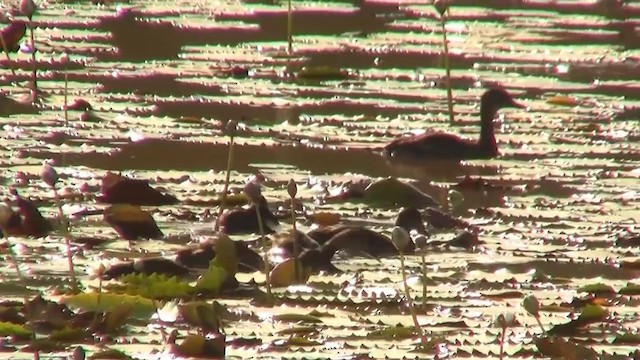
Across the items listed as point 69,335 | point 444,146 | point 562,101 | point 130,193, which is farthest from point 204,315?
point 562,101

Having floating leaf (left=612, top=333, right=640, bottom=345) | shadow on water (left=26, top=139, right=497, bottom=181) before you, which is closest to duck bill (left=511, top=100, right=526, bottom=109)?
shadow on water (left=26, top=139, right=497, bottom=181)

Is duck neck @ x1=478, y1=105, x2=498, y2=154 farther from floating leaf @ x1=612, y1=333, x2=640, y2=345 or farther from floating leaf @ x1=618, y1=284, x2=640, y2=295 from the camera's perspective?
floating leaf @ x1=612, y1=333, x2=640, y2=345

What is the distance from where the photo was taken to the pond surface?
16.3 feet

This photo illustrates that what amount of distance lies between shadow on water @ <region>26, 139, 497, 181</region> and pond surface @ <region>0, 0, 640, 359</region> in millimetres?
17

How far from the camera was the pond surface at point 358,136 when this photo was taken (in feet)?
16.3

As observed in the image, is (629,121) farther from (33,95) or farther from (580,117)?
(33,95)

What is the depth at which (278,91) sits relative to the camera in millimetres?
9484

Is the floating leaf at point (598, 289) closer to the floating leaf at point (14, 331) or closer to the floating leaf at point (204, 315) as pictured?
the floating leaf at point (204, 315)

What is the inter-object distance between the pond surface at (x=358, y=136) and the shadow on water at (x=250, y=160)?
0.06 ft

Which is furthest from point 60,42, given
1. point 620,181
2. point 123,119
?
point 620,181

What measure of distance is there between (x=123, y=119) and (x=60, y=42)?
9.34 ft

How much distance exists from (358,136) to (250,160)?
901mm

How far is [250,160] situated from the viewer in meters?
7.51

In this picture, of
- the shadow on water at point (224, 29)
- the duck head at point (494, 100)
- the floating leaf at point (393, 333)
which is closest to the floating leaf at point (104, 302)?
the floating leaf at point (393, 333)
